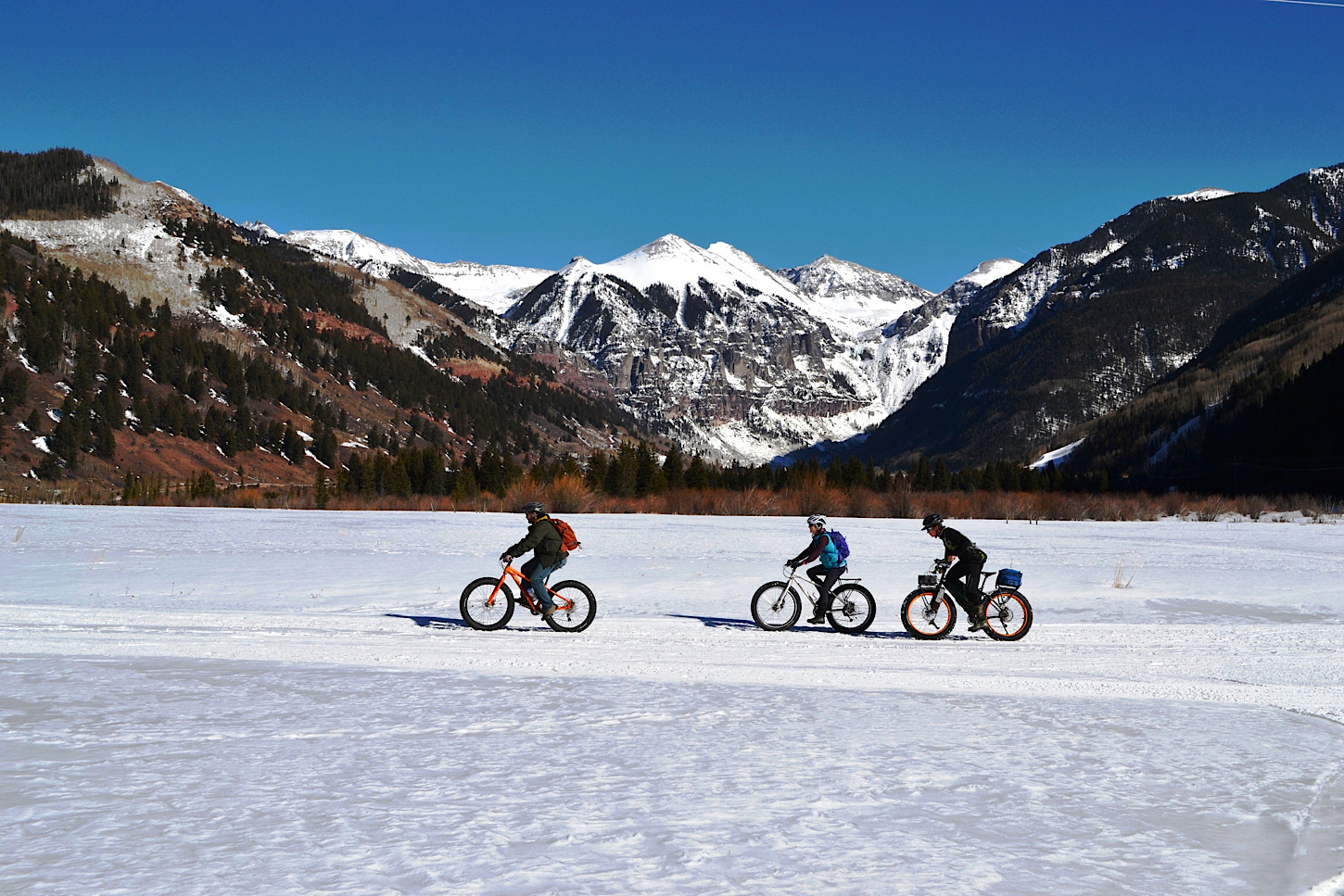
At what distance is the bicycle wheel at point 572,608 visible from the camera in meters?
13.6

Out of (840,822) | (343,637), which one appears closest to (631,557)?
(343,637)

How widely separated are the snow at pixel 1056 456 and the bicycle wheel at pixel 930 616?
155m

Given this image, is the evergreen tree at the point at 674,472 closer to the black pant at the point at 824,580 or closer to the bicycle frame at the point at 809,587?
the bicycle frame at the point at 809,587

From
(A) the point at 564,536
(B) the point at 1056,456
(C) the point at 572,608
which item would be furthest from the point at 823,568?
(B) the point at 1056,456

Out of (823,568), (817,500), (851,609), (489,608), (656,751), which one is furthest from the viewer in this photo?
(817,500)

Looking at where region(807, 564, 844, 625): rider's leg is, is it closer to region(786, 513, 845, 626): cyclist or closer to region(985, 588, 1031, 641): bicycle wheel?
region(786, 513, 845, 626): cyclist

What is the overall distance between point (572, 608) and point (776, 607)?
3.05 meters

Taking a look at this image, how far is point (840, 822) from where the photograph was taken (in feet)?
17.7

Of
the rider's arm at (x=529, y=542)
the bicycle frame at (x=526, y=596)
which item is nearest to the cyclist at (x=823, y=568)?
the bicycle frame at (x=526, y=596)

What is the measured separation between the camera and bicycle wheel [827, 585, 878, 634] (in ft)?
45.7

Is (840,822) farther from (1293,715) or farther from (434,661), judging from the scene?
(434,661)

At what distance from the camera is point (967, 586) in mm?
13375

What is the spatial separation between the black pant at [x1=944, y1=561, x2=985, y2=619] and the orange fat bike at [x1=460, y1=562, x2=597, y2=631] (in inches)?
204

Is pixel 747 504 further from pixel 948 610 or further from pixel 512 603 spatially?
pixel 512 603
